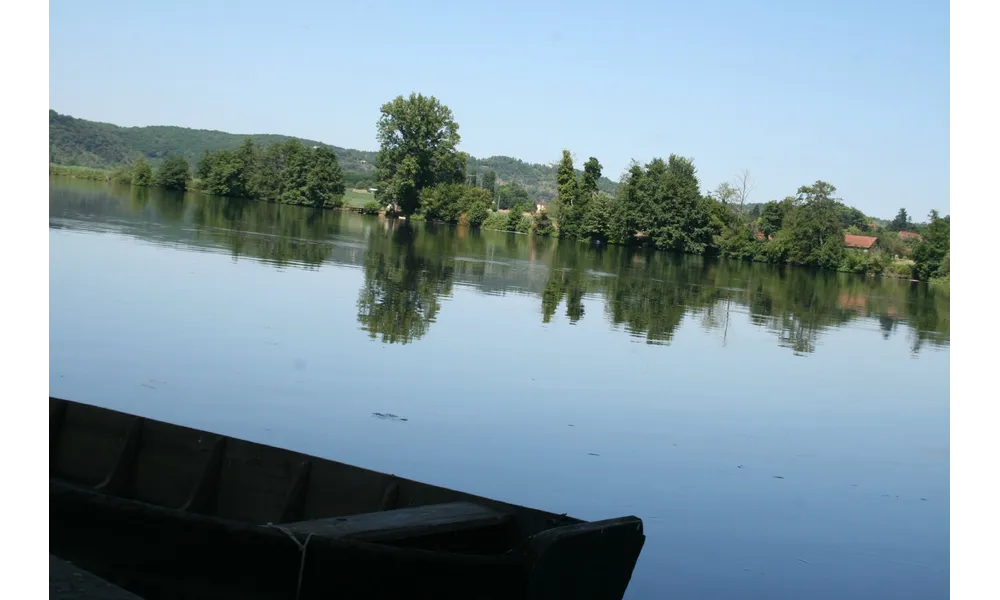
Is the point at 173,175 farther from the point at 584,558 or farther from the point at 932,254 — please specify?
the point at 584,558

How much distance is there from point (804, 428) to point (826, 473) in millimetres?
2316

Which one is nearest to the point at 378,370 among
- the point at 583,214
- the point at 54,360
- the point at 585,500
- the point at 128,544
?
the point at 54,360

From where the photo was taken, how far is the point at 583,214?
8238 centimetres

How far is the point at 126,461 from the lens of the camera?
20.0 ft

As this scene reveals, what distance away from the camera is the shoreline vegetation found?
75.4m

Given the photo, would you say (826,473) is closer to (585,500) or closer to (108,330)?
(585,500)

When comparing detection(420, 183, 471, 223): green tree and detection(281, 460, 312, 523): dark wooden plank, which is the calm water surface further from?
detection(420, 183, 471, 223): green tree

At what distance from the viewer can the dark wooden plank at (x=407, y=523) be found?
4570mm

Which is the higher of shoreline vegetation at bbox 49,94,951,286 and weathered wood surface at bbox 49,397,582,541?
shoreline vegetation at bbox 49,94,951,286

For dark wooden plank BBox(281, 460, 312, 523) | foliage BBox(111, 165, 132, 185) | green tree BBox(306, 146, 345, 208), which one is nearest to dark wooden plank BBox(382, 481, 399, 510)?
dark wooden plank BBox(281, 460, 312, 523)

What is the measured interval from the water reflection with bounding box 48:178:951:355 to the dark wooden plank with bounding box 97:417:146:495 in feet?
31.1

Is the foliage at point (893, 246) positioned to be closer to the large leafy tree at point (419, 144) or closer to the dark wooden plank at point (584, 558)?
the large leafy tree at point (419, 144)

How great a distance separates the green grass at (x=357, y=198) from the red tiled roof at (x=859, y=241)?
44552 mm

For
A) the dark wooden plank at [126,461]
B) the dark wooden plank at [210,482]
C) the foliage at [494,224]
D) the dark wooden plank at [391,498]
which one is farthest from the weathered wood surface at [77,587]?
the foliage at [494,224]
